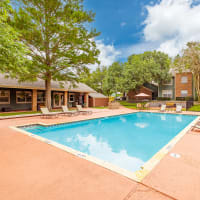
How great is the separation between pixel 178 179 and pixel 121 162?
7.51 feet

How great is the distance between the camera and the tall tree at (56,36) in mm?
13075

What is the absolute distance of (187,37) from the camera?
2347 cm

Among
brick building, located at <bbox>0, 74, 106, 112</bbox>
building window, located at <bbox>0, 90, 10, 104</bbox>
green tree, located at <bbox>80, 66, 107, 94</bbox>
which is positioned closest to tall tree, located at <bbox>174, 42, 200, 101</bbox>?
brick building, located at <bbox>0, 74, 106, 112</bbox>

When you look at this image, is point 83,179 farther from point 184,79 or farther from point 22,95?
point 184,79

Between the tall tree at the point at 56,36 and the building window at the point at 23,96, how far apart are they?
4.55 metres

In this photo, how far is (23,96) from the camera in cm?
1812

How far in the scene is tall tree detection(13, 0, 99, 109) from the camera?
13075 millimetres

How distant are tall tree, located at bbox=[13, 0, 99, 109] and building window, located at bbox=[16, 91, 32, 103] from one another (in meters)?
4.55

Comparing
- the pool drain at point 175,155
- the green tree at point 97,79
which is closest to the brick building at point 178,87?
the green tree at point 97,79

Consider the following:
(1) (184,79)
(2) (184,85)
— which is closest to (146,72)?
(1) (184,79)

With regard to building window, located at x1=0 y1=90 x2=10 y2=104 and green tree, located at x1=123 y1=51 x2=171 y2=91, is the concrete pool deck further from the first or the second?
green tree, located at x1=123 y1=51 x2=171 y2=91

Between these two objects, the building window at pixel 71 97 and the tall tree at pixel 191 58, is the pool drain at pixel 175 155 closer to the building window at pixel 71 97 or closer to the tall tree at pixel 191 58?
the building window at pixel 71 97

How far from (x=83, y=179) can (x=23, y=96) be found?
18.2m

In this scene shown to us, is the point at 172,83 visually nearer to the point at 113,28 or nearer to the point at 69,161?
the point at 113,28
